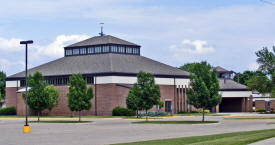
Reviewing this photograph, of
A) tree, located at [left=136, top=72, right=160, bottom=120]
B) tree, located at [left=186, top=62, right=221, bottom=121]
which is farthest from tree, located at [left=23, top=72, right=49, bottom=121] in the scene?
tree, located at [left=186, top=62, right=221, bottom=121]

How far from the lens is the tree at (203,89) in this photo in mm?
50250

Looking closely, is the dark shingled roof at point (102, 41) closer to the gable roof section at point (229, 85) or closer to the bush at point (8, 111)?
the bush at point (8, 111)

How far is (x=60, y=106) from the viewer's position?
8112 cm

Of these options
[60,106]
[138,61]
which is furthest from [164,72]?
[60,106]

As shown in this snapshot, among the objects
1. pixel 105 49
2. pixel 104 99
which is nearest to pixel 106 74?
pixel 104 99

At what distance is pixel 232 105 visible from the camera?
10394 centimetres

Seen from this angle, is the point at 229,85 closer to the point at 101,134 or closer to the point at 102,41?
the point at 102,41

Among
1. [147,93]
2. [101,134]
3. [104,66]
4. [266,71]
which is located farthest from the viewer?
[104,66]

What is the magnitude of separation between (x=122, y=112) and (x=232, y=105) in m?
38.1

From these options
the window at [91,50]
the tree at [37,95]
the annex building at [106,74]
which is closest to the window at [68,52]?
the annex building at [106,74]

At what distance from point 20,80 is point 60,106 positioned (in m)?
10.6

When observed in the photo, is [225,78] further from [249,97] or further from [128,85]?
[128,85]

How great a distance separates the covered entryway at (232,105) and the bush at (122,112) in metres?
36.6

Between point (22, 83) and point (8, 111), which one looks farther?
point (22, 83)
